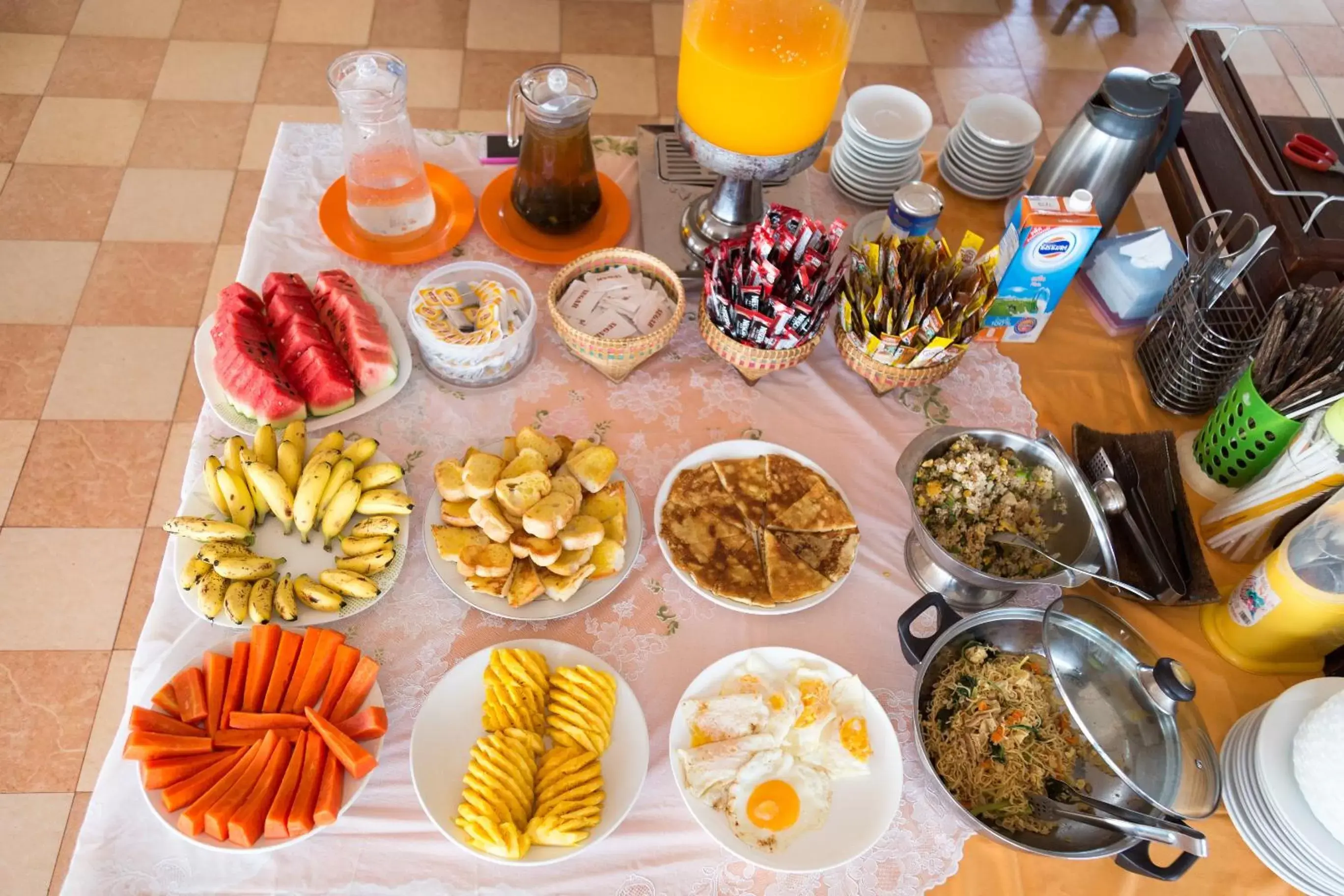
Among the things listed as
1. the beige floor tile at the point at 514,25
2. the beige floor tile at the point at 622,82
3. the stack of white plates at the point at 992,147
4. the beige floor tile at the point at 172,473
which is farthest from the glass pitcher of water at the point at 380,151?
the beige floor tile at the point at 514,25

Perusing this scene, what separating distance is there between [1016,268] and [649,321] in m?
0.56

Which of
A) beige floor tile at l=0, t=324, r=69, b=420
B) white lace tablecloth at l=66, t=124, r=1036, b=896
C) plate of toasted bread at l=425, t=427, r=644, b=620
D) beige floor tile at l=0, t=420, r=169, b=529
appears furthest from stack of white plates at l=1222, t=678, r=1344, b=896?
beige floor tile at l=0, t=324, r=69, b=420

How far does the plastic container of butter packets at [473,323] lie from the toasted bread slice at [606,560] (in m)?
0.33

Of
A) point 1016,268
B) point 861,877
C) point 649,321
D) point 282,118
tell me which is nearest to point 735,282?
point 649,321

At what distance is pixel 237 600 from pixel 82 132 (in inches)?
88.6

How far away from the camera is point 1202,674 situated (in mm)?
1212

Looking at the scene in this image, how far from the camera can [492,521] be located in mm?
1146

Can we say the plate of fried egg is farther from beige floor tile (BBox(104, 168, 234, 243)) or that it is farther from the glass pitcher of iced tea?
beige floor tile (BBox(104, 168, 234, 243))

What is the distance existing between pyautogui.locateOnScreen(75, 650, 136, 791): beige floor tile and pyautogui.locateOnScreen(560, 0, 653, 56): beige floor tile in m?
2.26

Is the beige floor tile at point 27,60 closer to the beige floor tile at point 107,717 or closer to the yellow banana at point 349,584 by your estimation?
the beige floor tile at point 107,717

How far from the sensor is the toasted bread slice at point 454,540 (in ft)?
3.81

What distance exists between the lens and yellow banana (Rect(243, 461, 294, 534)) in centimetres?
116

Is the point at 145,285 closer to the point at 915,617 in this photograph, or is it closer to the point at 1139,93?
the point at 915,617

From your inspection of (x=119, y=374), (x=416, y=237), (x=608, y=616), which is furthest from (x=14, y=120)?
(x=608, y=616)
